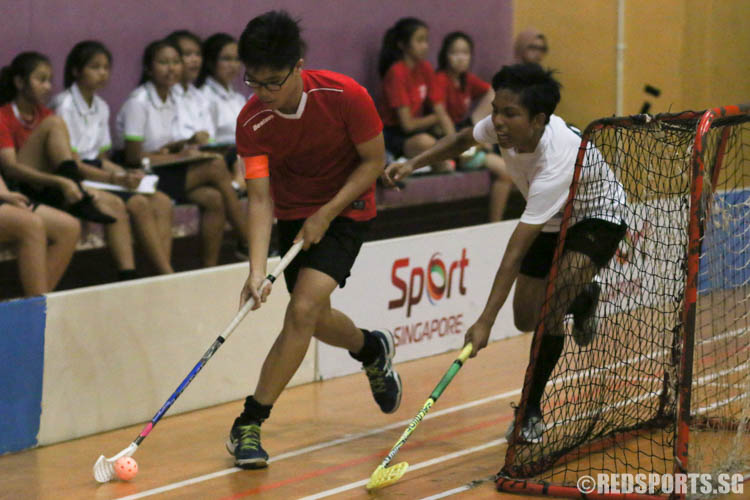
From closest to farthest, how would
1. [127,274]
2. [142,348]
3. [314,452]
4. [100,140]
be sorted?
[314,452]
[142,348]
[127,274]
[100,140]

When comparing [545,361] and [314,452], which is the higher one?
[545,361]

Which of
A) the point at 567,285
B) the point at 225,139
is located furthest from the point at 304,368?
the point at 225,139

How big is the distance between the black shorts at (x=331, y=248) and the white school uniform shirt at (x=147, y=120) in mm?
2554

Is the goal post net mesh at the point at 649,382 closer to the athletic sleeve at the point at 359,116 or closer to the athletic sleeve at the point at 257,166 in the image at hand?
the athletic sleeve at the point at 359,116

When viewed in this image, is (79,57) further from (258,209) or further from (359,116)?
(359,116)

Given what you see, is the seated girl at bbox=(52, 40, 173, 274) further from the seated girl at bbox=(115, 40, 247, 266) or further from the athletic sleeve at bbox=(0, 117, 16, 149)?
the athletic sleeve at bbox=(0, 117, 16, 149)

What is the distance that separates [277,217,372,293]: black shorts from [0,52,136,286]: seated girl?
6.10 ft

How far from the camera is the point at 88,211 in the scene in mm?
5887

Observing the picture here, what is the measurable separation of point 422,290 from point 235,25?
2699mm

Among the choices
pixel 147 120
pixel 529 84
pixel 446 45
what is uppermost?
pixel 529 84

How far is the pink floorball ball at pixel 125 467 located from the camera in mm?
4051

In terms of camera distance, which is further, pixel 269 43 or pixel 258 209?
pixel 258 209

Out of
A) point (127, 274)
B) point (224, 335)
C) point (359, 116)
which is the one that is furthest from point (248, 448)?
point (127, 274)

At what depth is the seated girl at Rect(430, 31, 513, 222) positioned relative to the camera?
832 centimetres
